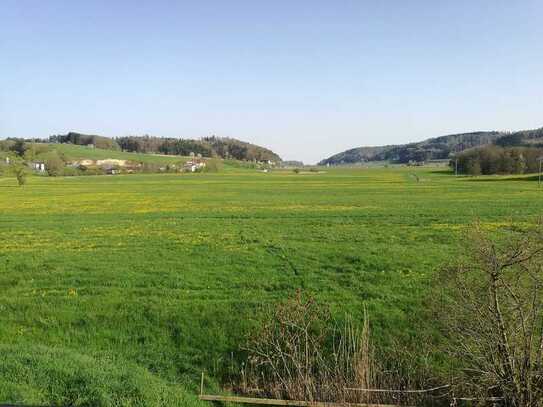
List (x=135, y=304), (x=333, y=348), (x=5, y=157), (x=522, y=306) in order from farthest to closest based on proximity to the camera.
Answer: (x=5, y=157)
(x=135, y=304)
(x=333, y=348)
(x=522, y=306)

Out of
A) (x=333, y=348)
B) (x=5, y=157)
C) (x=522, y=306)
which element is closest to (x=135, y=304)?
(x=333, y=348)

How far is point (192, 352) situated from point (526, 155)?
155m

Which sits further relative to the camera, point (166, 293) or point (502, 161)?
point (502, 161)

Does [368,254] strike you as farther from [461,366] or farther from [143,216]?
[143,216]

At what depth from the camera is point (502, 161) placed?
137 metres

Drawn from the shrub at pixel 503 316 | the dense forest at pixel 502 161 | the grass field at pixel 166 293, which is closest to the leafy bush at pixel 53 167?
the grass field at pixel 166 293

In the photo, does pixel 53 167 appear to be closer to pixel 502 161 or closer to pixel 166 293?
pixel 502 161

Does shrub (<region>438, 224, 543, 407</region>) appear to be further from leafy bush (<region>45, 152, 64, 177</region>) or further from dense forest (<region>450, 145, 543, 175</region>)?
leafy bush (<region>45, 152, 64, 177</region>)

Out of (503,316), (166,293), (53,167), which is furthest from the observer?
(53,167)

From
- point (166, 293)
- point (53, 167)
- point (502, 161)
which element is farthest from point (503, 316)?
point (53, 167)

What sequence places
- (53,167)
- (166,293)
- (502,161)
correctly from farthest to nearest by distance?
(53,167) < (502,161) < (166,293)

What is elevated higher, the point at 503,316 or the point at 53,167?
the point at 53,167

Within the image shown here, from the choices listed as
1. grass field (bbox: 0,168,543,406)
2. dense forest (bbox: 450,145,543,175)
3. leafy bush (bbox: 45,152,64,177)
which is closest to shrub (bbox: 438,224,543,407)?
grass field (bbox: 0,168,543,406)

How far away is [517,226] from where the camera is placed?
82.8 feet
